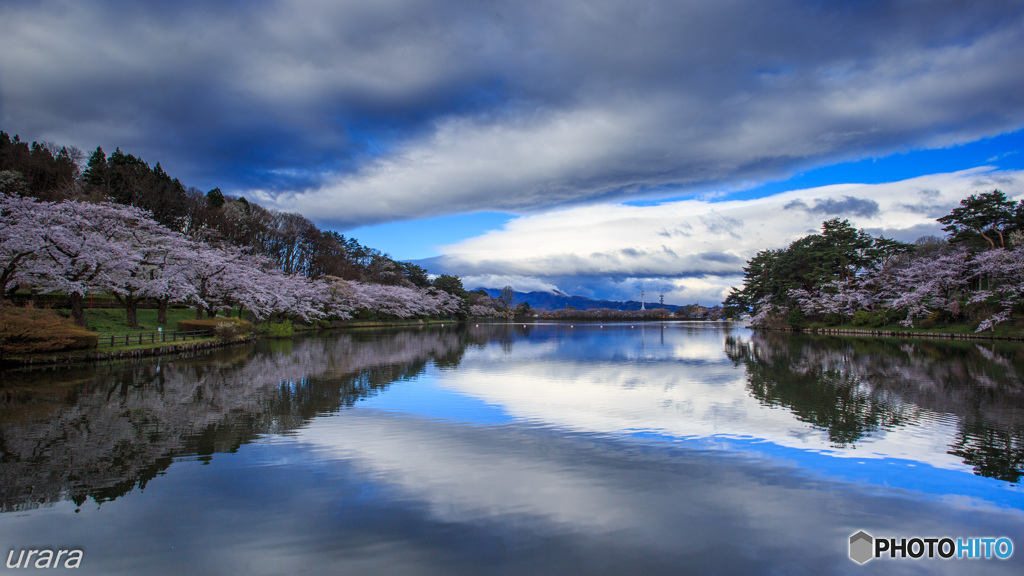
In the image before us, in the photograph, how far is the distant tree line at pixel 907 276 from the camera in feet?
108

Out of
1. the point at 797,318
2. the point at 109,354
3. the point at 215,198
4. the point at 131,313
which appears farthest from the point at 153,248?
the point at 797,318

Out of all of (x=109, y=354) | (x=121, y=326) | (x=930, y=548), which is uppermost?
(x=121, y=326)

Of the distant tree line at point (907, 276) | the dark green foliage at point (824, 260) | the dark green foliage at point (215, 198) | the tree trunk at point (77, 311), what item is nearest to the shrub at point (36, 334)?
the tree trunk at point (77, 311)

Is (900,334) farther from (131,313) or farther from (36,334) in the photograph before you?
(131,313)

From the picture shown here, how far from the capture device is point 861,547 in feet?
15.8

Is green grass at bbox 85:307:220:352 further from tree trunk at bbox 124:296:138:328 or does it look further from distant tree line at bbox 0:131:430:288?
distant tree line at bbox 0:131:430:288

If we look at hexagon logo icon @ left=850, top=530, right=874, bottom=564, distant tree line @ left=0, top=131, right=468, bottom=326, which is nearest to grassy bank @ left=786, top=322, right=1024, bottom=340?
hexagon logo icon @ left=850, top=530, right=874, bottom=564

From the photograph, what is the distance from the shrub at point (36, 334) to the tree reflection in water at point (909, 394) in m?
21.6

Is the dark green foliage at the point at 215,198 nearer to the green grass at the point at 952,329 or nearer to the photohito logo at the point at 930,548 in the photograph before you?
the photohito logo at the point at 930,548

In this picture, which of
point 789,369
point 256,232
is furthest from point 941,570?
point 256,232

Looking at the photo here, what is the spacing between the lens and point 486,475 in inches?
265

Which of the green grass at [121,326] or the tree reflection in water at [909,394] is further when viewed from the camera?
the green grass at [121,326]

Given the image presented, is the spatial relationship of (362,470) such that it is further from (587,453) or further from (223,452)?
(587,453)

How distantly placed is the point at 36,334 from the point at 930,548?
22142 millimetres
